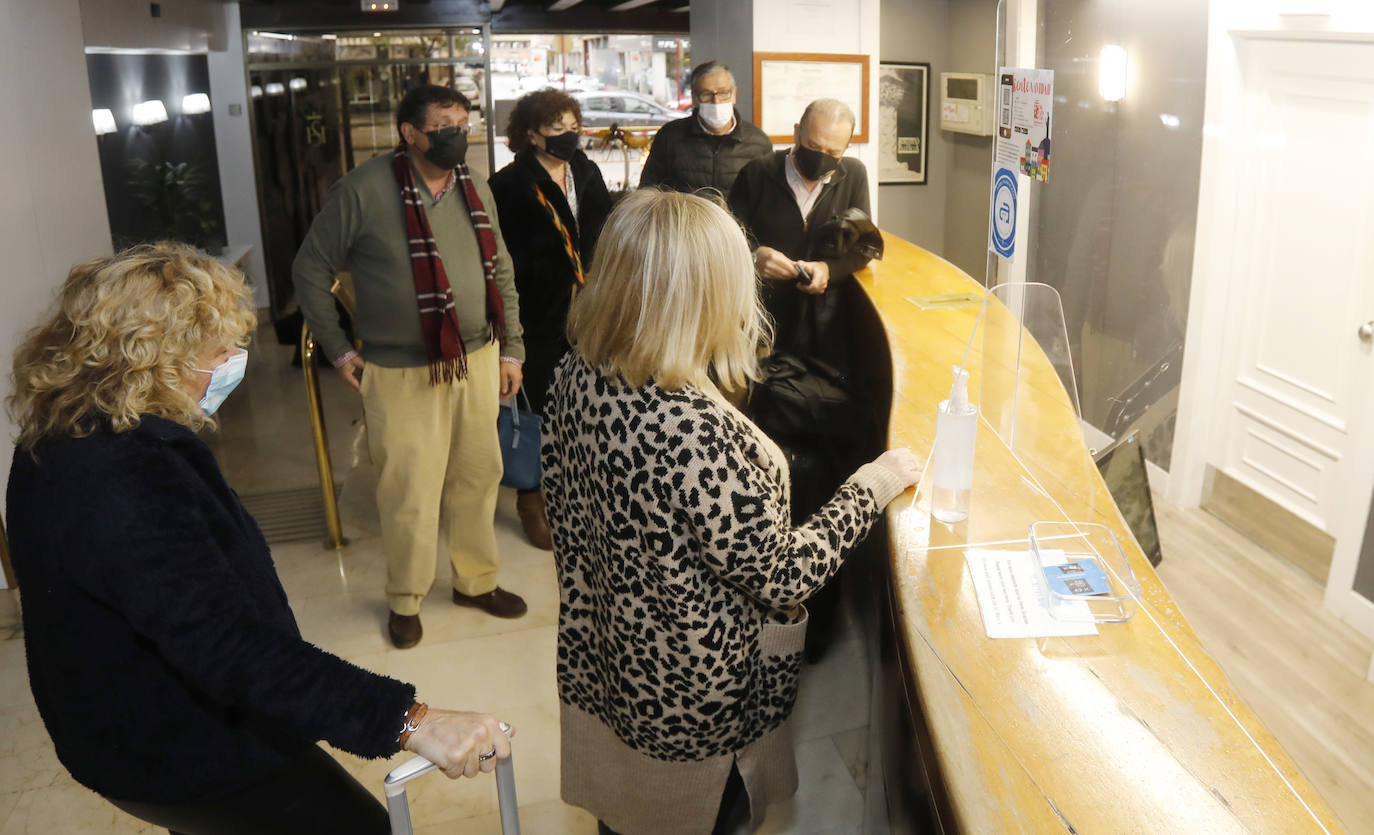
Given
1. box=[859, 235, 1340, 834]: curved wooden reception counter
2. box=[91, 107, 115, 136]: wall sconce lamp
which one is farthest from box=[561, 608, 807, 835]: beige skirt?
box=[91, 107, 115, 136]: wall sconce lamp

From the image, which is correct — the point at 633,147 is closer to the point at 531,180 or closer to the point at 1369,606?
the point at 531,180

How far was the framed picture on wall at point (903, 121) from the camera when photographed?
7098 mm

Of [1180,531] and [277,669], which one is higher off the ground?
[277,669]

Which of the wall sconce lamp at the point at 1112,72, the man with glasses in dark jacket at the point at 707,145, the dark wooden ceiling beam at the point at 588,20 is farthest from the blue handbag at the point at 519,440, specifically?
the dark wooden ceiling beam at the point at 588,20

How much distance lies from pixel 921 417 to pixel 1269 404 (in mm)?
699

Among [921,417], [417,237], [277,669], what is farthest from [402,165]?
[277,669]

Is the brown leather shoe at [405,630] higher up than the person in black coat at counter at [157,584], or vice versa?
the person in black coat at counter at [157,584]

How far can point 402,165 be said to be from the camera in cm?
294

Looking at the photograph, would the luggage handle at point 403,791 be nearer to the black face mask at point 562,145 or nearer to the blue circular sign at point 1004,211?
the blue circular sign at point 1004,211

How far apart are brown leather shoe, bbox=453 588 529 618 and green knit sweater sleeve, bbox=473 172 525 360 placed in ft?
2.65

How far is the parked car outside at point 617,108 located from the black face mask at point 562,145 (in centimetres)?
663

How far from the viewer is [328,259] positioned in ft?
9.70

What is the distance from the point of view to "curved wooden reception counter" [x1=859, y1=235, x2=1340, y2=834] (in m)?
1.22

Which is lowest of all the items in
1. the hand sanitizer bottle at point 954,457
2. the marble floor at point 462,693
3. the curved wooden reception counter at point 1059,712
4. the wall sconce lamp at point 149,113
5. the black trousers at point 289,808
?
the marble floor at point 462,693
